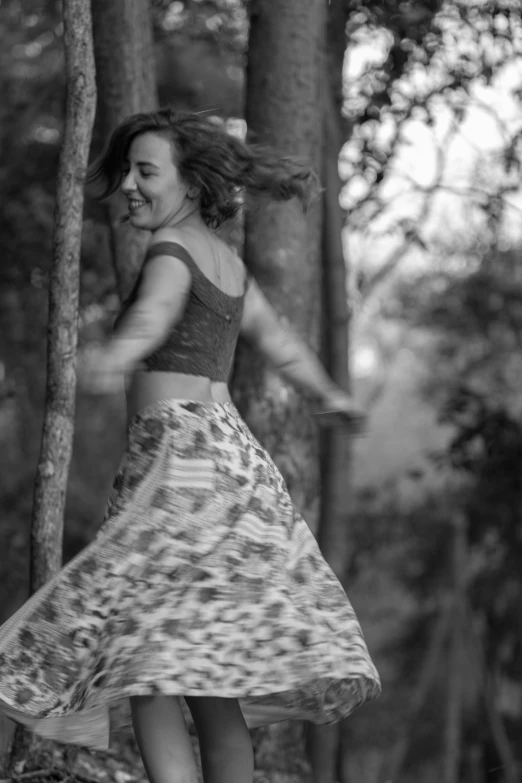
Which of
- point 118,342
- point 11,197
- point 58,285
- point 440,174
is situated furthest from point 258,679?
point 11,197

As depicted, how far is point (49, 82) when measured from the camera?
926cm

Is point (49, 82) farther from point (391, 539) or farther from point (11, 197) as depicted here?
point (391, 539)

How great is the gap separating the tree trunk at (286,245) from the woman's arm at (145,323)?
1900mm

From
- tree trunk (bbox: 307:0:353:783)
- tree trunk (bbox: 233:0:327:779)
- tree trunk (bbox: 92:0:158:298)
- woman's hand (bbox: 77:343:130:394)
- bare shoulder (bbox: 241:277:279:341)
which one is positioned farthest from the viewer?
tree trunk (bbox: 307:0:353:783)

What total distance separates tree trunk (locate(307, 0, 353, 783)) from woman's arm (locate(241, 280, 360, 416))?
10.9 ft

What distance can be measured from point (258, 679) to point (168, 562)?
1.04 feet

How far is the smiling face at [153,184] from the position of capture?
8.86 feet

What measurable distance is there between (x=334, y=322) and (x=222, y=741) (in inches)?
162

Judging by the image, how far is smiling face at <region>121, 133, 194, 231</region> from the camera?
2.70 m

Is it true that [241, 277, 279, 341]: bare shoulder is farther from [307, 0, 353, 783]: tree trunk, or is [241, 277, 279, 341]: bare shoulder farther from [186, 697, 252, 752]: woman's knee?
[307, 0, 353, 783]: tree trunk

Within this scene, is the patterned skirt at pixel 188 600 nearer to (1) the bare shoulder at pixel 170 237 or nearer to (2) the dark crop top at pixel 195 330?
(2) the dark crop top at pixel 195 330

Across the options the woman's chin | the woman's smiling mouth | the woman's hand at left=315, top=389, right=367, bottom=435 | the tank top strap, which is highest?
the woman's smiling mouth

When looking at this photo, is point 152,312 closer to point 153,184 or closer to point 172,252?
point 172,252

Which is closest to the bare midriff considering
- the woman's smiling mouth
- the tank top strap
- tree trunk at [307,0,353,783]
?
the tank top strap
